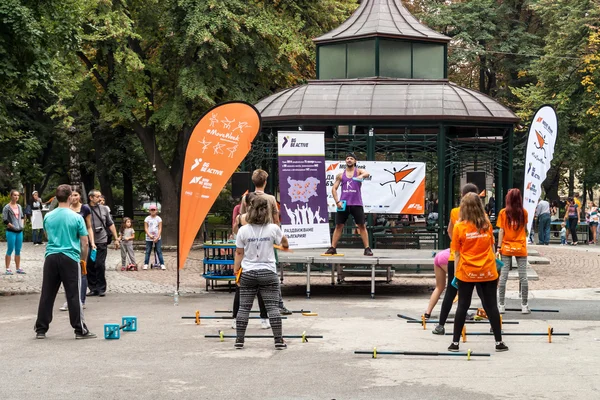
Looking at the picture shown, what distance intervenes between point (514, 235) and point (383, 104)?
8.62 m

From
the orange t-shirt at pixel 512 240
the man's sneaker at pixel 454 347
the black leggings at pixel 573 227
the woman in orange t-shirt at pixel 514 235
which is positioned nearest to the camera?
the man's sneaker at pixel 454 347

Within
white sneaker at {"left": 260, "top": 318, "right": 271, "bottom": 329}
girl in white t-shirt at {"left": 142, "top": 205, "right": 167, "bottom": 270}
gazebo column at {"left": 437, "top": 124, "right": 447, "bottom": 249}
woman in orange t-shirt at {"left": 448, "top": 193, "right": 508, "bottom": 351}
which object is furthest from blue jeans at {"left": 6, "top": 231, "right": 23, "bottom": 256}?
woman in orange t-shirt at {"left": 448, "top": 193, "right": 508, "bottom": 351}

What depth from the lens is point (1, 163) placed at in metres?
44.7

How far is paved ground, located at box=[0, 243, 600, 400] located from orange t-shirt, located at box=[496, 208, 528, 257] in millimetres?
927

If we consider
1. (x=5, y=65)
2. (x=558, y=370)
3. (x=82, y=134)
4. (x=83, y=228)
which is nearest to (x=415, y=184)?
(x=5, y=65)

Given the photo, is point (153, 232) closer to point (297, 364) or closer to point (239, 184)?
point (239, 184)

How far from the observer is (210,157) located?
16.4 m

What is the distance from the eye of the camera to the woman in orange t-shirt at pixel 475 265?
11.0m

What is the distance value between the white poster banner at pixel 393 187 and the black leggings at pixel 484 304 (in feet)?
35.4

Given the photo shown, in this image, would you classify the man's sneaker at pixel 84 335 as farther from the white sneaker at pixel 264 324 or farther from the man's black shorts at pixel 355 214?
the man's black shorts at pixel 355 214

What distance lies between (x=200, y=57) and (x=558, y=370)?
21456mm

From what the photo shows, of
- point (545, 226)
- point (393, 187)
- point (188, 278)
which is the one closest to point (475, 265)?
point (393, 187)

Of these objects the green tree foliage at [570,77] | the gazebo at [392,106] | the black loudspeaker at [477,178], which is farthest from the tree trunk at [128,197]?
the black loudspeaker at [477,178]

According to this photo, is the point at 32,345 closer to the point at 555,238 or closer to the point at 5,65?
the point at 5,65
